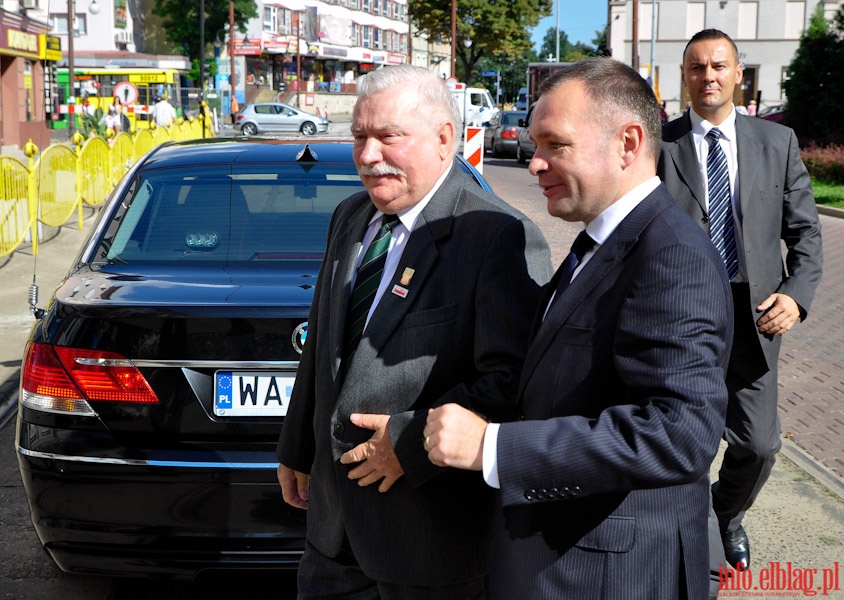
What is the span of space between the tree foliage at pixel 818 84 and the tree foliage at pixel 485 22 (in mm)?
31664

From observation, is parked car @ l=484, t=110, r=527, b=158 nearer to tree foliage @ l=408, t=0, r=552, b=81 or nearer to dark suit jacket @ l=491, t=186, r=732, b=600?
tree foliage @ l=408, t=0, r=552, b=81

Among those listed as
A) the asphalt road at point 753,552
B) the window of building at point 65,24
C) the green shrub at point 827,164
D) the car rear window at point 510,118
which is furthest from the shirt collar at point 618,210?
the window of building at point 65,24

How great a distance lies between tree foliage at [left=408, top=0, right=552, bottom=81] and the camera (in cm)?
5838

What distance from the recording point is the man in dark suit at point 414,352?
2.19 m

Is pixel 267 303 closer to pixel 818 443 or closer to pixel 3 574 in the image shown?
pixel 3 574

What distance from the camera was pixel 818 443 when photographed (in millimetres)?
5590

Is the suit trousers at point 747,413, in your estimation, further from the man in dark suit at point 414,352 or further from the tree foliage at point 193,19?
the tree foliage at point 193,19

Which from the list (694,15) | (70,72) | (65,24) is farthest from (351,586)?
(694,15)

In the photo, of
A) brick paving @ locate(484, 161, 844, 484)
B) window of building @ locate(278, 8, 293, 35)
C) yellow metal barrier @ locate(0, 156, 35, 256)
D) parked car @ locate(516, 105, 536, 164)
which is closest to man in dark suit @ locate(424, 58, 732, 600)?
brick paving @ locate(484, 161, 844, 484)

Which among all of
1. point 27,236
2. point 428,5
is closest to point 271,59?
point 428,5

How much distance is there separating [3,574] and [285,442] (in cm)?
207

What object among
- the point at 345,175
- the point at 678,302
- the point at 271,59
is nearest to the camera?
the point at 678,302

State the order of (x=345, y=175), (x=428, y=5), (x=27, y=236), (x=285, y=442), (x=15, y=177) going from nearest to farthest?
1. (x=285, y=442)
2. (x=345, y=175)
3. (x=15, y=177)
4. (x=27, y=236)
5. (x=428, y=5)

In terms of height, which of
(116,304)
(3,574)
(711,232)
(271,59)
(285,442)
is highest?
(271,59)
